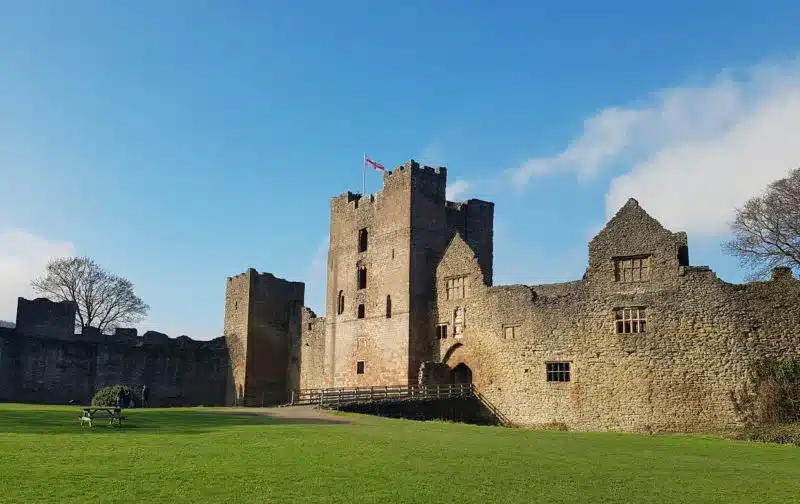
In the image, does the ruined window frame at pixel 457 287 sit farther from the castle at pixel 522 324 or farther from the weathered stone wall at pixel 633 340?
the weathered stone wall at pixel 633 340

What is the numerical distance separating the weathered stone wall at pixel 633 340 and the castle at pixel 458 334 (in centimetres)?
5

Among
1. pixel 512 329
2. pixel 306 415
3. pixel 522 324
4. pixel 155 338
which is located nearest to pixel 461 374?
pixel 512 329

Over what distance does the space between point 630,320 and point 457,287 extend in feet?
31.2

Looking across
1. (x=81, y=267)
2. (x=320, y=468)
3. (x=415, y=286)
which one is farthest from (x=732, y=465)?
(x=81, y=267)

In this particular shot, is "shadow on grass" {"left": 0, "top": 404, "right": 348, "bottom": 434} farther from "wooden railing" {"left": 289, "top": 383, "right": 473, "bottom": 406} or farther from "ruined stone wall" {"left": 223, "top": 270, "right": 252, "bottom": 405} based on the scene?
"ruined stone wall" {"left": 223, "top": 270, "right": 252, "bottom": 405}

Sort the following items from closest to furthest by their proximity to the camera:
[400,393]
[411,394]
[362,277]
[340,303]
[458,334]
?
[411,394], [400,393], [458,334], [362,277], [340,303]

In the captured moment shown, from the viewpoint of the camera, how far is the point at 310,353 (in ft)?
151

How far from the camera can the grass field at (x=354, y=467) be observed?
34.7ft

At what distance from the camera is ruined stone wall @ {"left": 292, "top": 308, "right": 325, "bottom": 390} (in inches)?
1769

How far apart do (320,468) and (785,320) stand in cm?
2056

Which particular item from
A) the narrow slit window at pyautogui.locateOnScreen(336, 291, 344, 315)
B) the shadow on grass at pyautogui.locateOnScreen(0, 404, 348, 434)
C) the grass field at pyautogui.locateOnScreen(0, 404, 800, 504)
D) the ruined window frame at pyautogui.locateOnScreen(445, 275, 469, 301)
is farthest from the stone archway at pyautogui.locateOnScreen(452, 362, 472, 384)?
the grass field at pyautogui.locateOnScreen(0, 404, 800, 504)

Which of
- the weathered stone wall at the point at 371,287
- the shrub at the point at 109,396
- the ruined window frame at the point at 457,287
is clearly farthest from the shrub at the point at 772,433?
the shrub at the point at 109,396

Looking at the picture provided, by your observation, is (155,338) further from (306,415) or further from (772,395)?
(772,395)

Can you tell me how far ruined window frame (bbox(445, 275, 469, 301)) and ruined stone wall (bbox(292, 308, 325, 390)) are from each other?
34.6 feet
